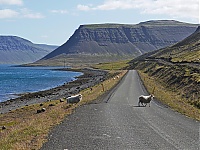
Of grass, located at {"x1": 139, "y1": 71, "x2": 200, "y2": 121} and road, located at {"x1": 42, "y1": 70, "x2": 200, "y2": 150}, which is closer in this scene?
road, located at {"x1": 42, "y1": 70, "x2": 200, "y2": 150}

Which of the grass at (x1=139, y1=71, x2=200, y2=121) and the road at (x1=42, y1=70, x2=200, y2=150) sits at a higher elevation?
the road at (x1=42, y1=70, x2=200, y2=150)

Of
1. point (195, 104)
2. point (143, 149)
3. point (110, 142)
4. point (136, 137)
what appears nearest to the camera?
point (143, 149)

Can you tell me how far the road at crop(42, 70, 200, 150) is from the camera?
1591 cm

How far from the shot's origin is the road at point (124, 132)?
626 inches

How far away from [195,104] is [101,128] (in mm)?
21388

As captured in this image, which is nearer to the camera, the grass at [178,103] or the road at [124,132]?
the road at [124,132]

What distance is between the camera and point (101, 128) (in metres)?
20.1

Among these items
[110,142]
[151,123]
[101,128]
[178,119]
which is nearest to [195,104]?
[178,119]

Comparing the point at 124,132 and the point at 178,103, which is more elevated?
the point at 124,132

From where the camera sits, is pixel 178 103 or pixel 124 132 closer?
pixel 124 132

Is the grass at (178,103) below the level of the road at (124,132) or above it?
below

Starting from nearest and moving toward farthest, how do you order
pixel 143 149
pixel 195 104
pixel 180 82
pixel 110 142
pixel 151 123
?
pixel 143 149 → pixel 110 142 → pixel 151 123 → pixel 195 104 → pixel 180 82

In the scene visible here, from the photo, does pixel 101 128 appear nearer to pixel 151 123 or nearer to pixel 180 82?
pixel 151 123

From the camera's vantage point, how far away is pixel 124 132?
19031 millimetres
